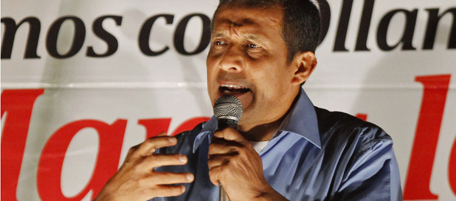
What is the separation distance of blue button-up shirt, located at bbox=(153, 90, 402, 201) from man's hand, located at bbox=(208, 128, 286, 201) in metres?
0.26

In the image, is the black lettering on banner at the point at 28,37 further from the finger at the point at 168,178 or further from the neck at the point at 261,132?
the finger at the point at 168,178

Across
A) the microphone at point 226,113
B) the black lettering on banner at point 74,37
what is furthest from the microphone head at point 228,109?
the black lettering on banner at point 74,37

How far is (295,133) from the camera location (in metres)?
1.60

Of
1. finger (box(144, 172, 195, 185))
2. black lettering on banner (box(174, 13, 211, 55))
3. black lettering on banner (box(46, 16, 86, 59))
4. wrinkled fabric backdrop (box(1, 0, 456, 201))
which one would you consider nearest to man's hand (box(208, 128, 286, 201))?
finger (box(144, 172, 195, 185))

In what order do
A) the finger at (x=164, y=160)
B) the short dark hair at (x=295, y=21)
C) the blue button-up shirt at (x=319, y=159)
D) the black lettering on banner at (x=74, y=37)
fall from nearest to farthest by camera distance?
the finger at (x=164, y=160) < the blue button-up shirt at (x=319, y=159) < the short dark hair at (x=295, y=21) < the black lettering on banner at (x=74, y=37)

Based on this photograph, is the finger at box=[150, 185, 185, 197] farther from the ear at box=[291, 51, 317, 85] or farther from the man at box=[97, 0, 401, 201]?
the ear at box=[291, 51, 317, 85]

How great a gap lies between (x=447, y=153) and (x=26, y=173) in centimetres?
214

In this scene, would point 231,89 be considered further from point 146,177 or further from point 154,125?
point 154,125

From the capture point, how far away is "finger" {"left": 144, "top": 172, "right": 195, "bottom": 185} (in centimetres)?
129

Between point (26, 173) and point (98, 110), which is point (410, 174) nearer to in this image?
point (98, 110)

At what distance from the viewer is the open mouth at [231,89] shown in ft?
4.97

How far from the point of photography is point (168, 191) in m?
1.34

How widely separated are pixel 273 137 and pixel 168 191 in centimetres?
45

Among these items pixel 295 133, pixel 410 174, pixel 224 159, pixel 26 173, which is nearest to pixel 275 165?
pixel 295 133
